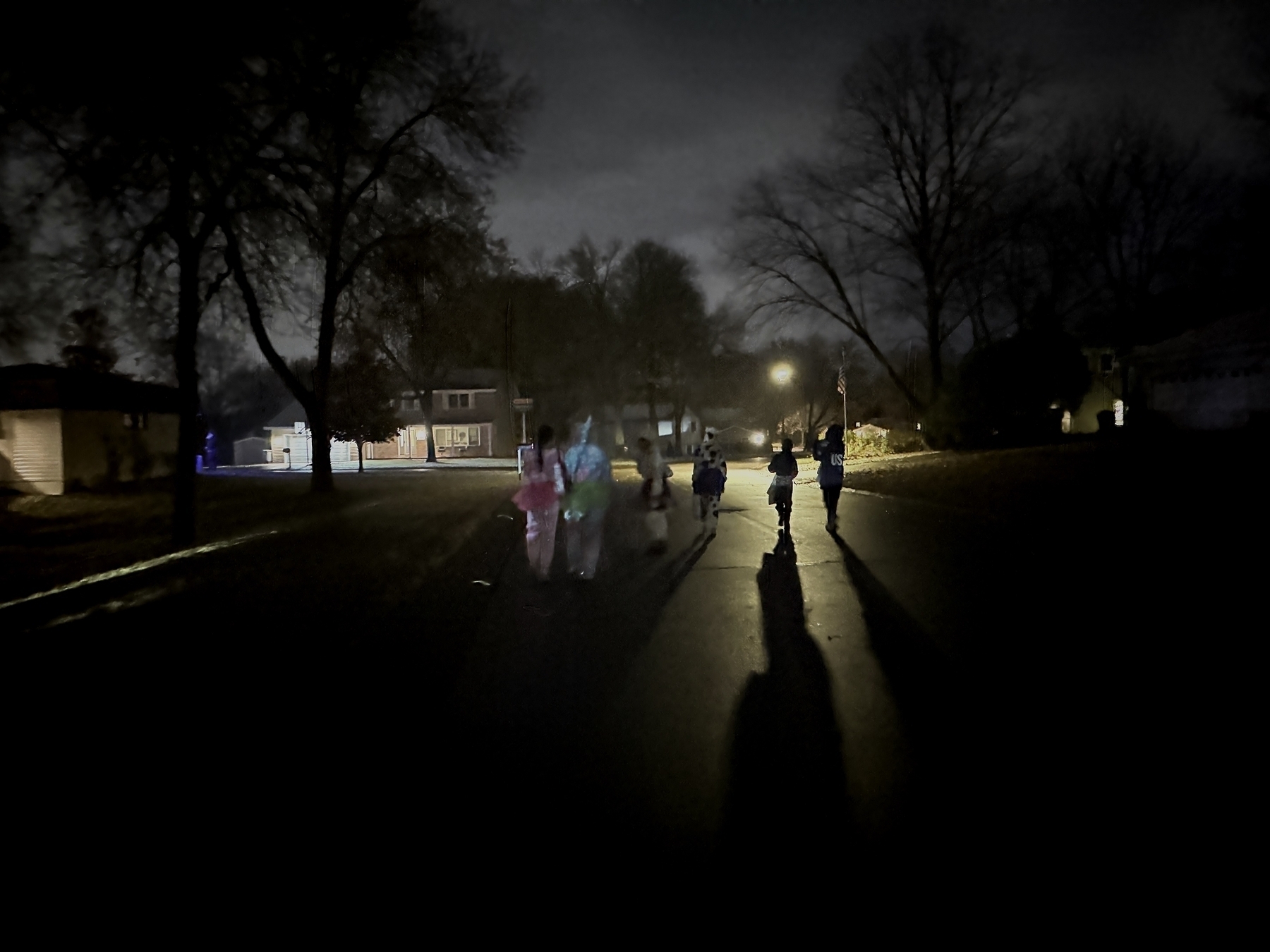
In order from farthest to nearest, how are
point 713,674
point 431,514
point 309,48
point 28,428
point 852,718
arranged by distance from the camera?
1. point 28,428
2. point 431,514
3. point 309,48
4. point 713,674
5. point 852,718

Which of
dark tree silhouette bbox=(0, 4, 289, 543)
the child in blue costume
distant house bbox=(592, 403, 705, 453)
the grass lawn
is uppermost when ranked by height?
dark tree silhouette bbox=(0, 4, 289, 543)

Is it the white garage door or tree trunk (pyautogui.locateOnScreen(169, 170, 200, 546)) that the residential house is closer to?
the white garage door

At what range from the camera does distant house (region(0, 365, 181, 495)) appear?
24.9 metres

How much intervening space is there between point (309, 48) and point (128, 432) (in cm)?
1918

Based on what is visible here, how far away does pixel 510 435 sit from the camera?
63062 millimetres

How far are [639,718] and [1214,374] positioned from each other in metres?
21.9

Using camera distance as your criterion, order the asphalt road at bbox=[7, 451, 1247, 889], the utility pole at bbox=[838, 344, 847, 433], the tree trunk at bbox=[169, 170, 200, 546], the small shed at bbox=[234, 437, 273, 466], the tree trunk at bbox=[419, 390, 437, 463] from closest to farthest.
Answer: the asphalt road at bbox=[7, 451, 1247, 889], the tree trunk at bbox=[169, 170, 200, 546], the utility pole at bbox=[838, 344, 847, 433], the tree trunk at bbox=[419, 390, 437, 463], the small shed at bbox=[234, 437, 273, 466]

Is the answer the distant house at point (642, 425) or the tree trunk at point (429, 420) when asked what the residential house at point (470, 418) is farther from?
the distant house at point (642, 425)

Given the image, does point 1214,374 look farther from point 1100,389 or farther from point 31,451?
point 31,451

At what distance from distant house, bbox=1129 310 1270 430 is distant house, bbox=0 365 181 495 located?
2921 cm

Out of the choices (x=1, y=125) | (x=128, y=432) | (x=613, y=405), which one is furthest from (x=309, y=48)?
(x=613, y=405)

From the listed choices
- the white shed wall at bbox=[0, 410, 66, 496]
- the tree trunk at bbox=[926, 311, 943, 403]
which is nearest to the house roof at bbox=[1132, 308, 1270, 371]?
the tree trunk at bbox=[926, 311, 943, 403]

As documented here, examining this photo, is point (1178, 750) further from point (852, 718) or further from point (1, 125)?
point (1, 125)

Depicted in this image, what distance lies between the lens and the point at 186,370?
14.7m
